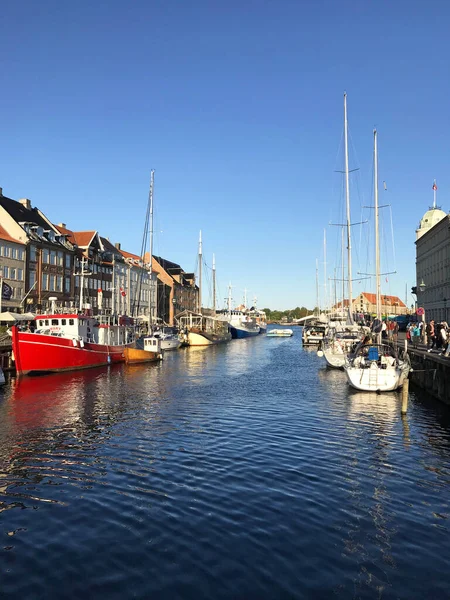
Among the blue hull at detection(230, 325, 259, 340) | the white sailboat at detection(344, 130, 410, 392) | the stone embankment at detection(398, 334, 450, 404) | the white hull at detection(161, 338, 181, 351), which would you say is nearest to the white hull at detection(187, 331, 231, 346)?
the white hull at detection(161, 338, 181, 351)

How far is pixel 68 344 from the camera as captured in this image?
44250mm

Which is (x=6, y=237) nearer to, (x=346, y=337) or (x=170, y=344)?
(x=170, y=344)

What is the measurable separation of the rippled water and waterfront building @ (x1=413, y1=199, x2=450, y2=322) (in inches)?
1938

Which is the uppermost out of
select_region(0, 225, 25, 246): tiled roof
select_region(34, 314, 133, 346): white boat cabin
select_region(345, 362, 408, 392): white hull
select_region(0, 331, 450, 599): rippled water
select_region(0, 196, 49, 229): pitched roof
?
select_region(0, 196, 49, 229): pitched roof

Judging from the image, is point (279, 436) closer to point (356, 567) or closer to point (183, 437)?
point (183, 437)

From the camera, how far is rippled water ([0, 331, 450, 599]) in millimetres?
9398

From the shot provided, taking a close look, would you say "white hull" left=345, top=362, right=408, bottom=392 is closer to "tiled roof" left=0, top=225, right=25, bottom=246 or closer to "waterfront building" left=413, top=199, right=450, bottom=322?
"waterfront building" left=413, top=199, right=450, bottom=322

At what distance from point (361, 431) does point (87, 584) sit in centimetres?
Result: 1488

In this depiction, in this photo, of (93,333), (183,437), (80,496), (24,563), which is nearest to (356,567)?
(24,563)

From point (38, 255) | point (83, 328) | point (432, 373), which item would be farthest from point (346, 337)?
point (38, 255)

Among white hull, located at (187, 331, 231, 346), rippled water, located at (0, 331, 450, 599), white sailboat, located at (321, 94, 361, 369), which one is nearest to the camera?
rippled water, located at (0, 331, 450, 599)

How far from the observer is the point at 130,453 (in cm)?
1798

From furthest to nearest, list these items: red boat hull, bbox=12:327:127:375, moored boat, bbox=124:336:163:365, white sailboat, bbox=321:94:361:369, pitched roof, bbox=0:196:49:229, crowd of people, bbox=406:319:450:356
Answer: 1. pitched roof, bbox=0:196:49:229
2. moored boat, bbox=124:336:163:365
3. white sailboat, bbox=321:94:361:369
4. red boat hull, bbox=12:327:127:375
5. crowd of people, bbox=406:319:450:356

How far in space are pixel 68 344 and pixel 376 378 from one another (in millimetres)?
25766
